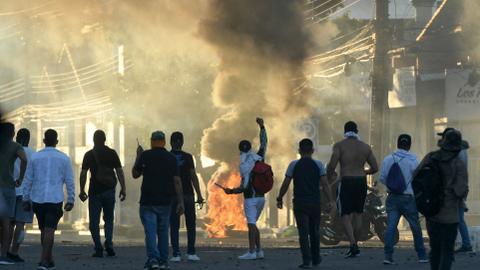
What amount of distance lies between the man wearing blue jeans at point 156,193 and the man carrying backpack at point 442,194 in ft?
14.7

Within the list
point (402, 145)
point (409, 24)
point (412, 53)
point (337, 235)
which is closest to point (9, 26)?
point (409, 24)

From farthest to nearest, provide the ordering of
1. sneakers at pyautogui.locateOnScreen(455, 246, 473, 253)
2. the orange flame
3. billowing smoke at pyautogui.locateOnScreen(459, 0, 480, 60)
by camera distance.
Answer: billowing smoke at pyautogui.locateOnScreen(459, 0, 480, 60) < the orange flame < sneakers at pyautogui.locateOnScreen(455, 246, 473, 253)

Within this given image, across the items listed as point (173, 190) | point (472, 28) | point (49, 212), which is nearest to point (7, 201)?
point (49, 212)

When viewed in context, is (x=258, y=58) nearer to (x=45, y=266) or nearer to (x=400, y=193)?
(x=400, y=193)

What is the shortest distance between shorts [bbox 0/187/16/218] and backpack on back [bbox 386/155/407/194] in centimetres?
518

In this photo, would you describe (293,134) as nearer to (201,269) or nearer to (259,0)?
(259,0)

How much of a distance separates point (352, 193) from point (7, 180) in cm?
483

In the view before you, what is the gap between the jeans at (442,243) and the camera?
1334cm

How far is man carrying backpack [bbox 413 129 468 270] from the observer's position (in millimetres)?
13305

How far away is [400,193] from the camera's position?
18.4 metres

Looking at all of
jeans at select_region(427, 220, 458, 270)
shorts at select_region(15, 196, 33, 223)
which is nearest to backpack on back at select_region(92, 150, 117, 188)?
shorts at select_region(15, 196, 33, 223)

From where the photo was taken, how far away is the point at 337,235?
2666cm

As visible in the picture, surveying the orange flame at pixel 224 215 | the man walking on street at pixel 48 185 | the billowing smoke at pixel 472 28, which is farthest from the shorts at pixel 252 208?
the billowing smoke at pixel 472 28

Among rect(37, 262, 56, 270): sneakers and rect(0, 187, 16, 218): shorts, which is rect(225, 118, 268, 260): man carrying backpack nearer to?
rect(0, 187, 16, 218): shorts
